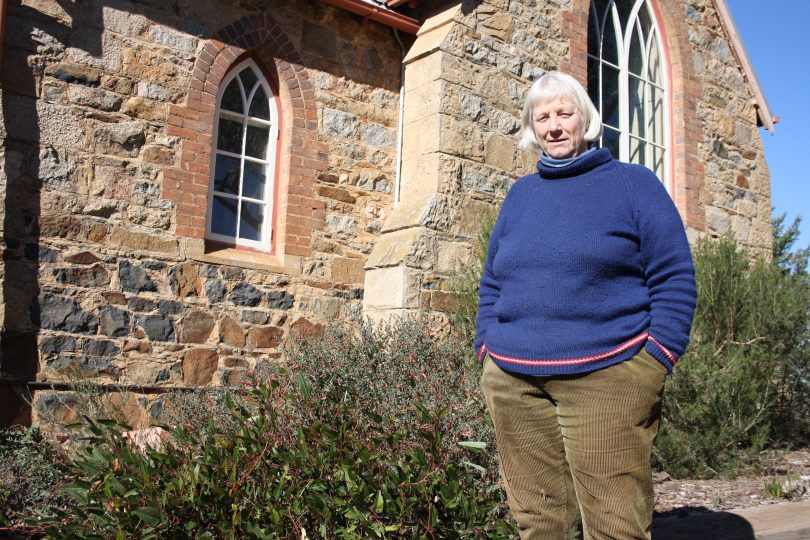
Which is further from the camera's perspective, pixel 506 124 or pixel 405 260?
pixel 506 124

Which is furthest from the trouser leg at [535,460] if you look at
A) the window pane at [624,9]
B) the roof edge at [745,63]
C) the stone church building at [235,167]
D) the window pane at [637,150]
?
the roof edge at [745,63]

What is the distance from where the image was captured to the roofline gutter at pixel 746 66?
10.8m

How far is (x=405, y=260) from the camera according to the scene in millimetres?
6941

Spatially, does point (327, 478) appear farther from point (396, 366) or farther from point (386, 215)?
point (386, 215)

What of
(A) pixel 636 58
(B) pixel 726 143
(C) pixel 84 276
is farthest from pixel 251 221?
(B) pixel 726 143

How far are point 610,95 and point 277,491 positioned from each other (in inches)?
312

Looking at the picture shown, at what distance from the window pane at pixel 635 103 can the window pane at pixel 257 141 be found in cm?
491

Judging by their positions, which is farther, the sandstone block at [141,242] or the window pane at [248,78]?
the window pane at [248,78]

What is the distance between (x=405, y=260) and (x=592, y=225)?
14.3 feet

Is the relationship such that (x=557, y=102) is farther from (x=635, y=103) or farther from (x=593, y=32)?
(x=635, y=103)

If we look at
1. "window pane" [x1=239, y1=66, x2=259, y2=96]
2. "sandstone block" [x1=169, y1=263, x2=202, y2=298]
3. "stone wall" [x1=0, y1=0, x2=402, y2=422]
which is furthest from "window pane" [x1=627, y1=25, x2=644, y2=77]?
"sandstone block" [x1=169, y1=263, x2=202, y2=298]

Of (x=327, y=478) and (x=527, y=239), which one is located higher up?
Answer: (x=527, y=239)

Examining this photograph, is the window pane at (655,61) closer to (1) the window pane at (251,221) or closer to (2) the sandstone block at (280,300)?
(1) the window pane at (251,221)

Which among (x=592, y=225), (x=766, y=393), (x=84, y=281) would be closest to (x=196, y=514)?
(x=592, y=225)
